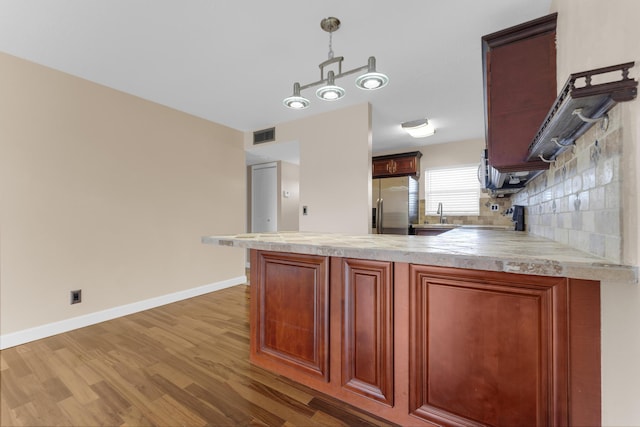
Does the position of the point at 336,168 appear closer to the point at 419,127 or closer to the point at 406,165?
the point at 419,127

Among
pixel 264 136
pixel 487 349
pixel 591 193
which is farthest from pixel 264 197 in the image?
pixel 591 193

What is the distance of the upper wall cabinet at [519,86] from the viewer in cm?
159

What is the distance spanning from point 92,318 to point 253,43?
3110mm

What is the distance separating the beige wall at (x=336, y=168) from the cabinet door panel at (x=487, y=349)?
202 cm

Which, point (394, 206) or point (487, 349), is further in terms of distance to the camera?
point (394, 206)

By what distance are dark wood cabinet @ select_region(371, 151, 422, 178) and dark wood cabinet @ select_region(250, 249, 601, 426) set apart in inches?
154

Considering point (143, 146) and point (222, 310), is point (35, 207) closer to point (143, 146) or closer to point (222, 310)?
point (143, 146)

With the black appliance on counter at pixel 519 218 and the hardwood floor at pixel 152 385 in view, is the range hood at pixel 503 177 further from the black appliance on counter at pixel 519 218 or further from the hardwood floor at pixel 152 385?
the hardwood floor at pixel 152 385


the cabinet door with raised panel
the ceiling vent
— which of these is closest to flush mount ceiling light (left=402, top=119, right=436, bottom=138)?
the cabinet door with raised panel

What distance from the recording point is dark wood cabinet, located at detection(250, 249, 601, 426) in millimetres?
974

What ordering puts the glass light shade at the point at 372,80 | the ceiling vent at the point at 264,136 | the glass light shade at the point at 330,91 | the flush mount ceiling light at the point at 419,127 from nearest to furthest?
the glass light shade at the point at 372,80, the glass light shade at the point at 330,91, the flush mount ceiling light at the point at 419,127, the ceiling vent at the point at 264,136

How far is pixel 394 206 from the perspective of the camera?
4.78 meters

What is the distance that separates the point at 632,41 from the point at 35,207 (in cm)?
394

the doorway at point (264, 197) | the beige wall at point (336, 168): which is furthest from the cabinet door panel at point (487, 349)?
the doorway at point (264, 197)
